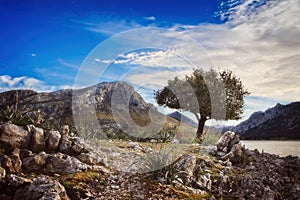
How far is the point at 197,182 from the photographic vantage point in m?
13.6

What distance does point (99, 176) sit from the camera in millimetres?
12734

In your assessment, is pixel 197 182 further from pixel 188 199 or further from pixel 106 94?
pixel 106 94

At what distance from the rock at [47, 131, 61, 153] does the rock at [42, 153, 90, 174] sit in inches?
64.6

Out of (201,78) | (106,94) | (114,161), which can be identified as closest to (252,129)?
(106,94)

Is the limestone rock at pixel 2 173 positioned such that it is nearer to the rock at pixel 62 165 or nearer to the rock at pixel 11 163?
the rock at pixel 11 163

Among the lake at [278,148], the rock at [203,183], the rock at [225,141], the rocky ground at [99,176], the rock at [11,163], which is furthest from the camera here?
the lake at [278,148]

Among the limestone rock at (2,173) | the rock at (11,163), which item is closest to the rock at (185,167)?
the rock at (11,163)

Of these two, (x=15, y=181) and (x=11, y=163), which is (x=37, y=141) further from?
(x=15, y=181)

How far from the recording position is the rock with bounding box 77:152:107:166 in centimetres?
1427

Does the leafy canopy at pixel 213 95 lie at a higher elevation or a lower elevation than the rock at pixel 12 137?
higher

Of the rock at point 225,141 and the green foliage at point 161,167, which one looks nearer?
the green foliage at point 161,167

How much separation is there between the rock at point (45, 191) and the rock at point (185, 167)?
5663 millimetres

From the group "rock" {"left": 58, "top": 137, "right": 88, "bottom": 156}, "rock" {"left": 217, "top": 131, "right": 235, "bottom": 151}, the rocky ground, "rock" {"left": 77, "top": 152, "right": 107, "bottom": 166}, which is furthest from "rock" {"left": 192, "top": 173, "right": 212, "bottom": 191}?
"rock" {"left": 217, "top": 131, "right": 235, "bottom": 151}

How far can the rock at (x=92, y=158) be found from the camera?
46.8 ft
